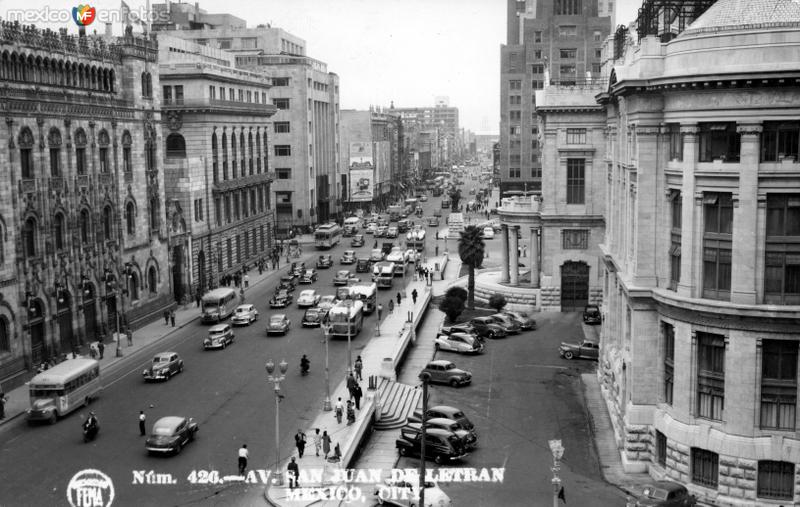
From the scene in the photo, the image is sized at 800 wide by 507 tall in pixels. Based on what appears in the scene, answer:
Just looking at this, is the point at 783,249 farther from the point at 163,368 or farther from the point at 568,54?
the point at 568,54

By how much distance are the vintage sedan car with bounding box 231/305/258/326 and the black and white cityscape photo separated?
0.57 feet

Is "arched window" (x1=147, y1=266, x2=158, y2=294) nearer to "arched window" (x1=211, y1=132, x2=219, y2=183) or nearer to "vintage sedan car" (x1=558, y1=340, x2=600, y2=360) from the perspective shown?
"arched window" (x1=211, y1=132, x2=219, y2=183)

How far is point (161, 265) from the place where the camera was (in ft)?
240

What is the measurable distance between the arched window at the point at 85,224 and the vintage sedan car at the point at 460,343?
2509 centimetres

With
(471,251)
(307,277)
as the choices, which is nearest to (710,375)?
(471,251)

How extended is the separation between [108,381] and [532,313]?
34.5 m

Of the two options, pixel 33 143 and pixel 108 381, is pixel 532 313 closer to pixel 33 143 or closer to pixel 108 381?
pixel 108 381

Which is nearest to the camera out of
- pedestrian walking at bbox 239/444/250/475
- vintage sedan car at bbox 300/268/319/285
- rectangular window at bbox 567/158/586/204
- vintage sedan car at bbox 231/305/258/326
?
pedestrian walking at bbox 239/444/250/475

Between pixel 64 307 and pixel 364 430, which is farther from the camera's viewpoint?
pixel 64 307

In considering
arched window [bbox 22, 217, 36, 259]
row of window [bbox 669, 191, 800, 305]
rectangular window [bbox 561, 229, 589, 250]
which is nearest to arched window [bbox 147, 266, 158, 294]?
arched window [bbox 22, 217, 36, 259]

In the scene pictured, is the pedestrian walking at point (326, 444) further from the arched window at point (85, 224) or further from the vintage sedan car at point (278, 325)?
the arched window at point (85, 224)

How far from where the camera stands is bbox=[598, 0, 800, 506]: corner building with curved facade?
32188mm

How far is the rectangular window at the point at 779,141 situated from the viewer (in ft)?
105

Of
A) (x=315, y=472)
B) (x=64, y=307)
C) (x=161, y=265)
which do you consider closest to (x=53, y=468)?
(x=315, y=472)
